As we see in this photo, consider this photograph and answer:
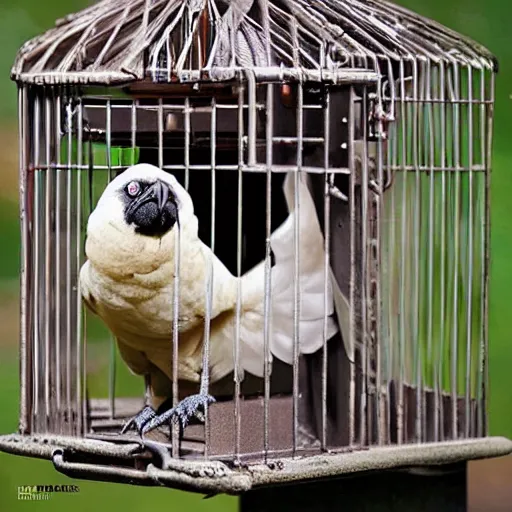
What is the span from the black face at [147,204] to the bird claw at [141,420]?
27 cm

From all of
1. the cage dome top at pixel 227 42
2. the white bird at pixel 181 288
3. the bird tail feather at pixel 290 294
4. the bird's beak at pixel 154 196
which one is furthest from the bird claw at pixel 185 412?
the cage dome top at pixel 227 42

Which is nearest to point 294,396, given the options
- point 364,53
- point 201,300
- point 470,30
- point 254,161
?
point 201,300

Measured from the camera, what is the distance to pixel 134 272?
2115 millimetres

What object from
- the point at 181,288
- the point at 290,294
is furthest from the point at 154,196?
the point at 290,294

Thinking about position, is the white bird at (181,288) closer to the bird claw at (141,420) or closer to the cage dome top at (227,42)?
the bird claw at (141,420)

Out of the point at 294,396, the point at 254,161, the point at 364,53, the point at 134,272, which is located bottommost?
the point at 294,396

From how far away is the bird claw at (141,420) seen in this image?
85.6 inches

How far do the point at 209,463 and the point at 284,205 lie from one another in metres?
0.50

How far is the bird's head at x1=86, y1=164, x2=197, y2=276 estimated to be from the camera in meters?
2.09

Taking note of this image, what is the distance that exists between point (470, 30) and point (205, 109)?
4.30ft

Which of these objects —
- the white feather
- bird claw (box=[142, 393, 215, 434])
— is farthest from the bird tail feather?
bird claw (box=[142, 393, 215, 434])

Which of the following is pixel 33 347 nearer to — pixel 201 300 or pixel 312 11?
pixel 201 300

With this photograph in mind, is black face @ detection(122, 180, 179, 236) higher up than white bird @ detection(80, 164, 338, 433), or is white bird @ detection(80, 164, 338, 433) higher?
black face @ detection(122, 180, 179, 236)

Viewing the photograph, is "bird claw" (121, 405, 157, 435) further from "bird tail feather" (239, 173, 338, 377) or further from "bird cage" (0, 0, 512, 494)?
"bird tail feather" (239, 173, 338, 377)
